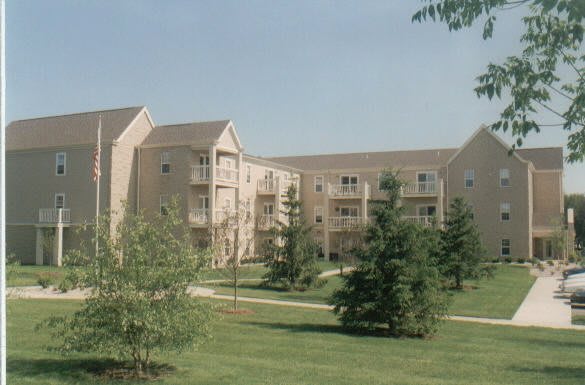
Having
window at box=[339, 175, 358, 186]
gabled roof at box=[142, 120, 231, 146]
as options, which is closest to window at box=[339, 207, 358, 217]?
window at box=[339, 175, 358, 186]

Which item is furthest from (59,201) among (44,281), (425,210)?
(425,210)

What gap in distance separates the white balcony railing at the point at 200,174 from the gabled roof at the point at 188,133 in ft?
5.65

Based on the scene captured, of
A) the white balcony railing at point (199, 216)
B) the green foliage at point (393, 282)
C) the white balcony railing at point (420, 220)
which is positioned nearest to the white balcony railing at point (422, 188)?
the white balcony railing at point (420, 220)

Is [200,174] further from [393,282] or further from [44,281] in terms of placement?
[393,282]

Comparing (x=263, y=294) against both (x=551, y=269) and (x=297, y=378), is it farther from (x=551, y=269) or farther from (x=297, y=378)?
(x=551, y=269)

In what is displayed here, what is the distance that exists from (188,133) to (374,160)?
65.7 feet

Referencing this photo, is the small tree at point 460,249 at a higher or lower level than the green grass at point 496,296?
higher

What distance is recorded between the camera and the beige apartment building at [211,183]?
40.3 m

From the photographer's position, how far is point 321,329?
17359 mm

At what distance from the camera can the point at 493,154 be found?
5059 cm

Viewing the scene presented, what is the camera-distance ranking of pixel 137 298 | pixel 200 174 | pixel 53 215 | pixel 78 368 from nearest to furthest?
pixel 137 298
pixel 78 368
pixel 53 215
pixel 200 174

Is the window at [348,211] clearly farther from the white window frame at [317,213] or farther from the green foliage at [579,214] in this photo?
the green foliage at [579,214]

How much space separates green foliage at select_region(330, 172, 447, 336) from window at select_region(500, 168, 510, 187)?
35019mm

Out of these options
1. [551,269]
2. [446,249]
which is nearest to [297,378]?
[446,249]
